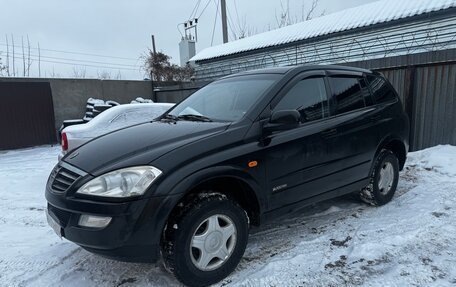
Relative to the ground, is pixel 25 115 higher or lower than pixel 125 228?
higher

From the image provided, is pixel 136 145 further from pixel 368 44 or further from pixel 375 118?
pixel 368 44

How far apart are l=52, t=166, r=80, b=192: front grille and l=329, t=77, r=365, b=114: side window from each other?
277 cm

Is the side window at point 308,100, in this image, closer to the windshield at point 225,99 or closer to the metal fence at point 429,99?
the windshield at point 225,99

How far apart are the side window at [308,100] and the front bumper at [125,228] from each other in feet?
5.07

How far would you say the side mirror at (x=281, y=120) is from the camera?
3064 mm

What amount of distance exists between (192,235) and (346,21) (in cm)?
1264

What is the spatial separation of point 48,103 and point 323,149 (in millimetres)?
12680

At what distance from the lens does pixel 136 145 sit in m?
2.90

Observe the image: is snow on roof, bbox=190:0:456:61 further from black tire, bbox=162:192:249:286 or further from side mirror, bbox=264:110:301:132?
black tire, bbox=162:192:249:286

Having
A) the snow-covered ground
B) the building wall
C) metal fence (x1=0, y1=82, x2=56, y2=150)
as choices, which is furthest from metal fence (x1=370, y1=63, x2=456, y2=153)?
metal fence (x1=0, y1=82, x2=56, y2=150)

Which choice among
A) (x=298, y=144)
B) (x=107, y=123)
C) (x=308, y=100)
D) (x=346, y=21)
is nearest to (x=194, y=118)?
(x=298, y=144)

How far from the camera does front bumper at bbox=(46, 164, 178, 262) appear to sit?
2.46 meters

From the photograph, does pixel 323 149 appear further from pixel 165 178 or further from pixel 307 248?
pixel 165 178

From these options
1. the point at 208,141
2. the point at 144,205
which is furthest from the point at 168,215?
the point at 208,141
